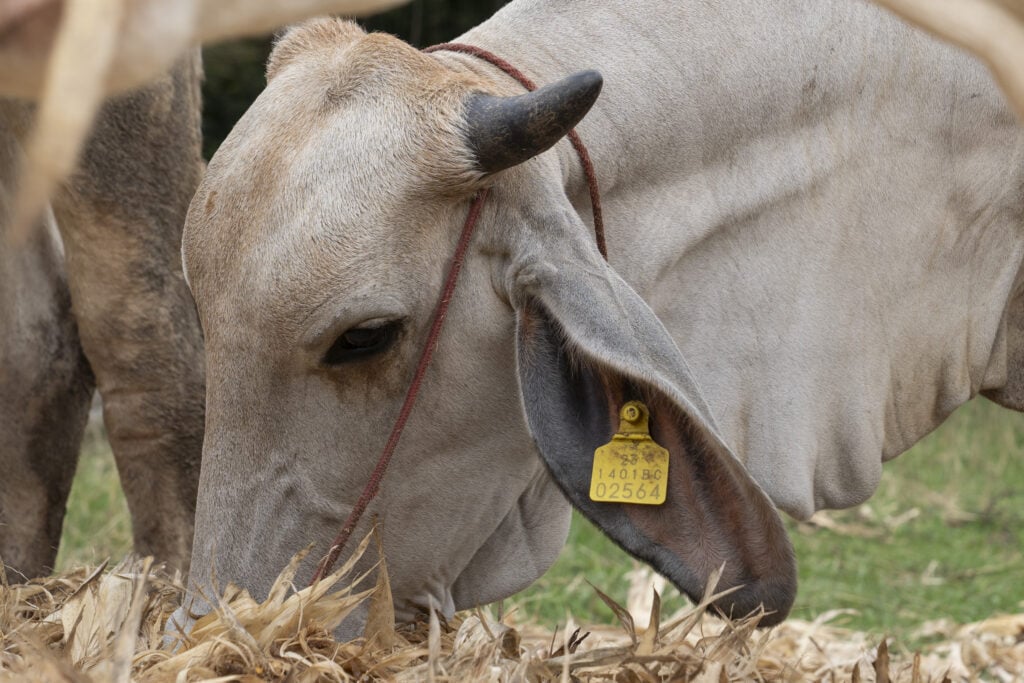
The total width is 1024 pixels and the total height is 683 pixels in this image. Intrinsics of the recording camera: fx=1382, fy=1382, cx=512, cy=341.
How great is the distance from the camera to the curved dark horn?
2.16 meters

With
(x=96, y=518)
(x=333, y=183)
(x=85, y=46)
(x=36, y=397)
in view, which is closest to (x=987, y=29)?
(x=85, y=46)

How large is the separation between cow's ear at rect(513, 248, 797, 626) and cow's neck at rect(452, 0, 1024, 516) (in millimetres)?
349

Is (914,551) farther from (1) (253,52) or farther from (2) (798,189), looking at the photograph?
(1) (253,52)

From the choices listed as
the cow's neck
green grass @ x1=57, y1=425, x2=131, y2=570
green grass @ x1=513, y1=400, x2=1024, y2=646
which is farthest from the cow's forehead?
green grass @ x1=57, y1=425, x2=131, y2=570

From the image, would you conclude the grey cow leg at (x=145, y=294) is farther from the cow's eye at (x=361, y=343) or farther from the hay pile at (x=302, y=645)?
the cow's eye at (x=361, y=343)

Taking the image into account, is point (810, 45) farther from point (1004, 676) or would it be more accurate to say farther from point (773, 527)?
point (1004, 676)

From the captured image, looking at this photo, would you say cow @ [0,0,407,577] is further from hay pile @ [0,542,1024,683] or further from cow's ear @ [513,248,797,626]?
cow's ear @ [513,248,797,626]

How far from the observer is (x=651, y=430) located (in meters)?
2.37

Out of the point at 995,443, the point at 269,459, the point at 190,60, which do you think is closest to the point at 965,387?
the point at 269,459

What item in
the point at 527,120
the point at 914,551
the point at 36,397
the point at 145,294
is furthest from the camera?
the point at 914,551

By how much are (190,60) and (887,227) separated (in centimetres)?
167

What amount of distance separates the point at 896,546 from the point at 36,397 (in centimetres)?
362

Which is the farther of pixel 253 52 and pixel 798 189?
pixel 253 52

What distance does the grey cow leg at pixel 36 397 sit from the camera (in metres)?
3.28
